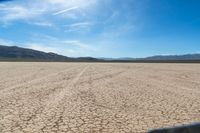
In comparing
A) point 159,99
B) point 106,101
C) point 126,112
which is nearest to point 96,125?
point 126,112

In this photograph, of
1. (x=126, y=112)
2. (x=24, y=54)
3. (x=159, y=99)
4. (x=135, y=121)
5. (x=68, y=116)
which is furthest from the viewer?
(x=24, y=54)

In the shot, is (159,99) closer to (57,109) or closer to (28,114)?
(57,109)

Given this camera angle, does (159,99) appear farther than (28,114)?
Yes

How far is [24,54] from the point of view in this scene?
531 feet

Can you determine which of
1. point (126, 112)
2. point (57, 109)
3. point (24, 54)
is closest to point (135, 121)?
point (126, 112)

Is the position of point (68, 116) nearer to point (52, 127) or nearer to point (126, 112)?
point (52, 127)

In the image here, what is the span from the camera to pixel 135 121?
501 cm

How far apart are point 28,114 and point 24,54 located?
165 metres

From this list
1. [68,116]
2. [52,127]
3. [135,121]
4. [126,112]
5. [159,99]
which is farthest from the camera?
[159,99]

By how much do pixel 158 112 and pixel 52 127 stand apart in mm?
2699

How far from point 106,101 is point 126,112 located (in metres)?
1.36

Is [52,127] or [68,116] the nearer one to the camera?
[52,127]

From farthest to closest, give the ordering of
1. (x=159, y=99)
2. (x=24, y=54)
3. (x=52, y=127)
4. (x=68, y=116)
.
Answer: (x=24, y=54) → (x=159, y=99) → (x=68, y=116) → (x=52, y=127)

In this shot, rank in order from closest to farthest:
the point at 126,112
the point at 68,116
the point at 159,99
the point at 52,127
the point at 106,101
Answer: the point at 52,127, the point at 68,116, the point at 126,112, the point at 106,101, the point at 159,99
